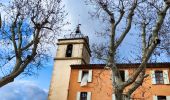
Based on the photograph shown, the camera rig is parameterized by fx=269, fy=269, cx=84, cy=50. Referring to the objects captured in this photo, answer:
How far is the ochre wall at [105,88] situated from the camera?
2409cm

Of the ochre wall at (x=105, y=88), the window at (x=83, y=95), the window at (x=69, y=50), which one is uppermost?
the window at (x=69, y=50)

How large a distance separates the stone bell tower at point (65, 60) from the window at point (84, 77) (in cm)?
170

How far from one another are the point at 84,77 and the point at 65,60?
4.67 m

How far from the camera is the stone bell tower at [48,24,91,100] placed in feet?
90.7

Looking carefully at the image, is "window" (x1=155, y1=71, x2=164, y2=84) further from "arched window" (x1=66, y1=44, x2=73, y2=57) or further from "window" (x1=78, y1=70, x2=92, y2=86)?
"arched window" (x1=66, y1=44, x2=73, y2=57)

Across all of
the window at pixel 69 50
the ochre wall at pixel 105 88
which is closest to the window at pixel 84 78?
the ochre wall at pixel 105 88

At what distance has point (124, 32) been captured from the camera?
37.1 ft

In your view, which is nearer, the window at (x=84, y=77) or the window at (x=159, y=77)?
the window at (x=159, y=77)

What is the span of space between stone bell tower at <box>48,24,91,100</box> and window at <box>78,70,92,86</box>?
170 cm

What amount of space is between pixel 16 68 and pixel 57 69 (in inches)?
694

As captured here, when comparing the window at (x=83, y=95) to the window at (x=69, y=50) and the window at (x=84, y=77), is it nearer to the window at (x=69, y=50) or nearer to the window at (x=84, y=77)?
the window at (x=84, y=77)

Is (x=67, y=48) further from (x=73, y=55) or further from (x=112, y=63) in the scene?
(x=112, y=63)

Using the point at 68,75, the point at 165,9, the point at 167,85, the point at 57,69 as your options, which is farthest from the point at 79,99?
the point at 165,9

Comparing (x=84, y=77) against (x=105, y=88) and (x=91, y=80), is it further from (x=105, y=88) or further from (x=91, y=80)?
(x=105, y=88)
